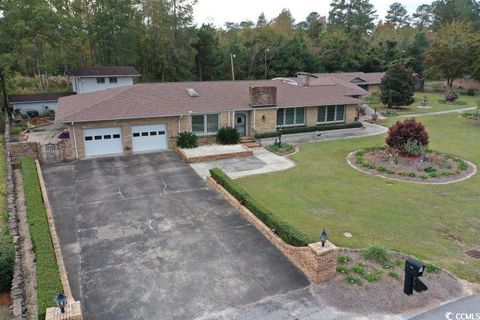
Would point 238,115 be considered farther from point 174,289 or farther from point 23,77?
point 23,77

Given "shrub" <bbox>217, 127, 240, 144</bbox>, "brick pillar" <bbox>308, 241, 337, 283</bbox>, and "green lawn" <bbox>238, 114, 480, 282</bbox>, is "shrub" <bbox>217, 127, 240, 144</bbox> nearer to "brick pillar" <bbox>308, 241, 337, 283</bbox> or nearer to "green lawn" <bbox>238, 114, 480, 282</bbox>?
"green lawn" <bbox>238, 114, 480, 282</bbox>

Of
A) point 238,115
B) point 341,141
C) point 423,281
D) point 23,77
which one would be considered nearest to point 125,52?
point 23,77

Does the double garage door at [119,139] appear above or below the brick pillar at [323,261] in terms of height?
above

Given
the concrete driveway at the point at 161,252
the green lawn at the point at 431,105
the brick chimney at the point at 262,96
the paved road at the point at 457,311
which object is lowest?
the paved road at the point at 457,311

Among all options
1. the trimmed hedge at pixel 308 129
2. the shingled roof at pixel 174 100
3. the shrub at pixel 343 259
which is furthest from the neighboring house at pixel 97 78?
the shrub at pixel 343 259

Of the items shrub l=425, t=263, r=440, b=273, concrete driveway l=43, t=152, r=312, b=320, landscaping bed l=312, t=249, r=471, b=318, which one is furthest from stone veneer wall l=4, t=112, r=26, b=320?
shrub l=425, t=263, r=440, b=273

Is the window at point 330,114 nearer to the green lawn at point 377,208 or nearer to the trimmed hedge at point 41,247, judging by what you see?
the green lawn at point 377,208
